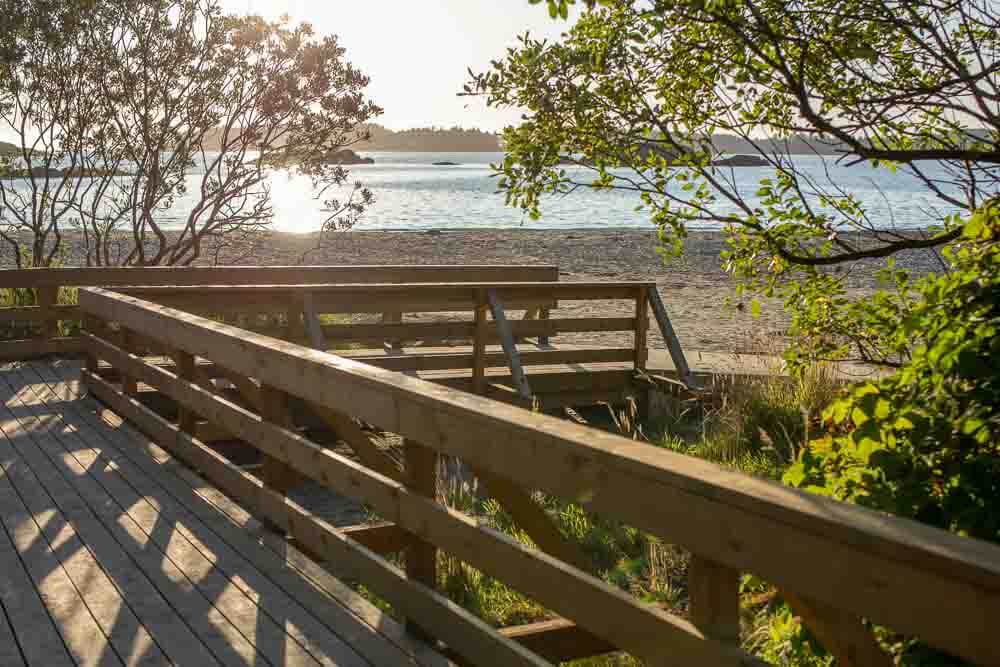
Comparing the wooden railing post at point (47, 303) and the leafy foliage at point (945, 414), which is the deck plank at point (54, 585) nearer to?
the leafy foliage at point (945, 414)

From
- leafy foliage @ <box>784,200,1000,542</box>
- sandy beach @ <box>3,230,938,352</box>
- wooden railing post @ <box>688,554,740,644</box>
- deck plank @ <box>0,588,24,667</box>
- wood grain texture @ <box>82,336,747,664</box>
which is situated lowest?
sandy beach @ <box>3,230,938,352</box>

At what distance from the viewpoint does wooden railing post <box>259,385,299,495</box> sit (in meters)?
4.61

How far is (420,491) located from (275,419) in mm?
1373

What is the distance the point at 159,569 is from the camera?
4.22m

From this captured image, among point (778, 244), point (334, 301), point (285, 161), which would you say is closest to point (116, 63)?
point (285, 161)

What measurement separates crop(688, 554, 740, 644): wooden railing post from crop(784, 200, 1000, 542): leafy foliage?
2.60 ft

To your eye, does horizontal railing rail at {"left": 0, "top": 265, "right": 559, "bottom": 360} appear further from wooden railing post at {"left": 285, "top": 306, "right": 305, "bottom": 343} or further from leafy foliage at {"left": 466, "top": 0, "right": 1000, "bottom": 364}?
leafy foliage at {"left": 466, "top": 0, "right": 1000, "bottom": 364}

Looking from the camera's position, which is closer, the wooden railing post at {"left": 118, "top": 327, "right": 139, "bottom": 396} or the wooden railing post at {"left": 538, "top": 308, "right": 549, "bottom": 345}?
the wooden railing post at {"left": 118, "top": 327, "right": 139, "bottom": 396}

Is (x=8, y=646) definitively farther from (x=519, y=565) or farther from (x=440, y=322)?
(x=440, y=322)

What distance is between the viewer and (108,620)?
3.68 m

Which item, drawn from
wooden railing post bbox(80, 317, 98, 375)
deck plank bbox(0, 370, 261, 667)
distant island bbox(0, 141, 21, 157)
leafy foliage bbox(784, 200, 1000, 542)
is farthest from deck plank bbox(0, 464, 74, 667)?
distant island bbox(0, 141, 21, 157)

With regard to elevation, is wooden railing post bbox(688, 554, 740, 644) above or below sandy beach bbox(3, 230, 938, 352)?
above

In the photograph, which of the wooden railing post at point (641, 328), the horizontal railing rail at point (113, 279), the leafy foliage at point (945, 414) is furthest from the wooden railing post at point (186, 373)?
the wooden railing post at point (641, 328)

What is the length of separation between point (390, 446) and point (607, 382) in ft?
8.54
